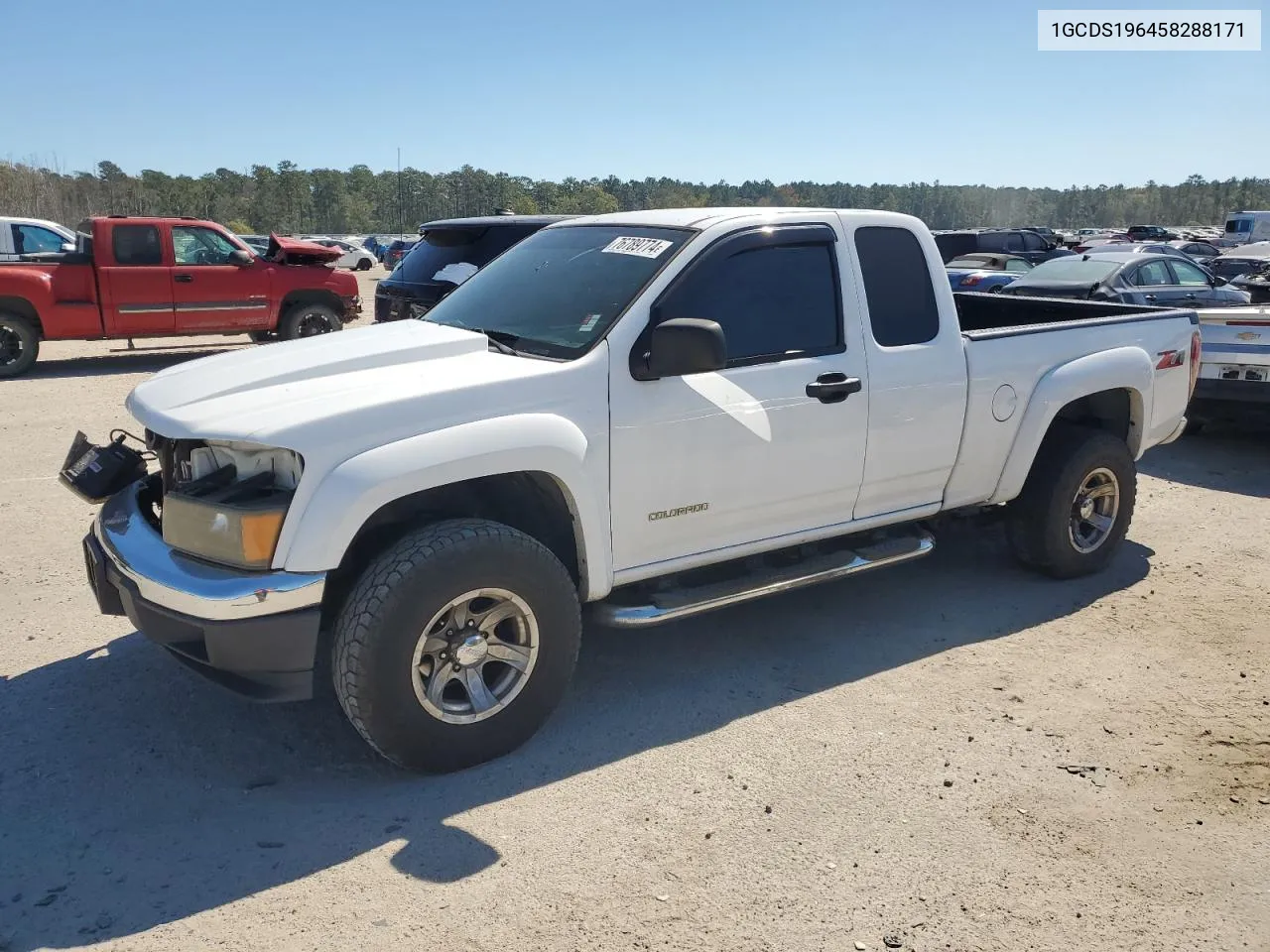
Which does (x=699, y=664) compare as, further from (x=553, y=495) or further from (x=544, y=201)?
(x=544, y=201)

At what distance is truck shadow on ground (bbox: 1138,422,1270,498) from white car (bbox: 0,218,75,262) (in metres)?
13.0

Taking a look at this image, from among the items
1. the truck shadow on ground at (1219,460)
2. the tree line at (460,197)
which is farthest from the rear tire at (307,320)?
the tree line at (460,197)

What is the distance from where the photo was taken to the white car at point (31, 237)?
532 inches

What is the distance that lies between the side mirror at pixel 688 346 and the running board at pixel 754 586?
3.11 feet

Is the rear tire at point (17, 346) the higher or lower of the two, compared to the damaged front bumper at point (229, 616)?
higher

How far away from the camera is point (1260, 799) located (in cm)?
361

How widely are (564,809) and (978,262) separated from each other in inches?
752

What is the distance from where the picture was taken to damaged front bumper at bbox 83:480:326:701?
10.6 feet

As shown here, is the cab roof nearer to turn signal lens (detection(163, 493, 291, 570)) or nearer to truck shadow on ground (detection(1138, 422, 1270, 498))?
turn signal lens (detection(163, 493, 291, 570))

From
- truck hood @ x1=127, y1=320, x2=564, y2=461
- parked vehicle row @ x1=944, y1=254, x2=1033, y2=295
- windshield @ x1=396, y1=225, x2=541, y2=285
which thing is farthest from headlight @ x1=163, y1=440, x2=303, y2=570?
parked vehicle row @ x1=944, y1=254, x2=1033, y2=295

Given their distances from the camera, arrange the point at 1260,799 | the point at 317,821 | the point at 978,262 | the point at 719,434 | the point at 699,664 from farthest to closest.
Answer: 1. the point at 978,262
2. the point at 699,664
3. the point at 719,434
4. the point at 1260,799
5. the point at 317,821

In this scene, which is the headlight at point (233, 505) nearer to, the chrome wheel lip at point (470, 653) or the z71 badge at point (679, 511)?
the chrome wheel lip at point (470, 653)

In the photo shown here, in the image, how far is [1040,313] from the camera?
6352 mm

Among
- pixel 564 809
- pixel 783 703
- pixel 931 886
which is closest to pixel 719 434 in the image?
pixel 783 703
